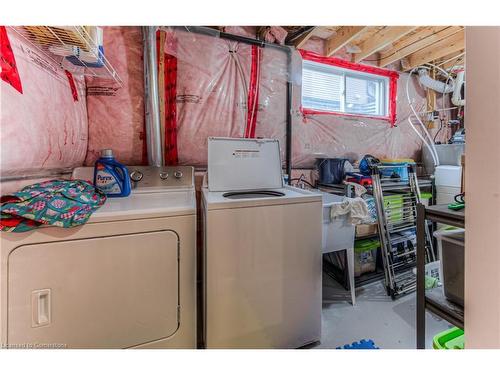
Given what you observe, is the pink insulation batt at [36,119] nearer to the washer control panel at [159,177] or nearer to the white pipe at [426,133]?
the washer control panel at [159,177]

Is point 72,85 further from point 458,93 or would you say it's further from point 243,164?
point 458,93

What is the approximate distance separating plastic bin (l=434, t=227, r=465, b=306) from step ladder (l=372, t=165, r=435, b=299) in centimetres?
126

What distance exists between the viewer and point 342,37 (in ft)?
7.60

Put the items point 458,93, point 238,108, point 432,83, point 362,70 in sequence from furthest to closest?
point 458,93, point 432,83, point 362,70, point 238,108

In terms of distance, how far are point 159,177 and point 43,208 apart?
0.88 metres

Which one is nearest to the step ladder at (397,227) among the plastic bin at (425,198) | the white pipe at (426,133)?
the plastic bin at (425,198)

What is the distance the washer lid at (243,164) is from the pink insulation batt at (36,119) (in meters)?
0.94

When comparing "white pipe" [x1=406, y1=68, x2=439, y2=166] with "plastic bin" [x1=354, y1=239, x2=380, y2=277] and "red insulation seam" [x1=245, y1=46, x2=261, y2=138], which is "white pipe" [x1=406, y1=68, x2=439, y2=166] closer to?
"plastic bin" [x1=354, y1=239, x2=380, y2=277]

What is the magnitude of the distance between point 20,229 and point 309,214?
1385 mm

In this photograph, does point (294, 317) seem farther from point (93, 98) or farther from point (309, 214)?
point (93, 98)

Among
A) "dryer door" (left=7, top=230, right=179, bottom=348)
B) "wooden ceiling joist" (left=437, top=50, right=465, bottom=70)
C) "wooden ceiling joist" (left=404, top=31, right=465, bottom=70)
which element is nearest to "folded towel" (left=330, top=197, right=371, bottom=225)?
"dryer door" (left=7, top=230, right=179, bottom=348)

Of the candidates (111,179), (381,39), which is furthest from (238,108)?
(381,39)

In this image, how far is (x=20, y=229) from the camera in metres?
0.85

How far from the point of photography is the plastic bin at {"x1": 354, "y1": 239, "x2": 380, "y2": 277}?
7.22 ft
